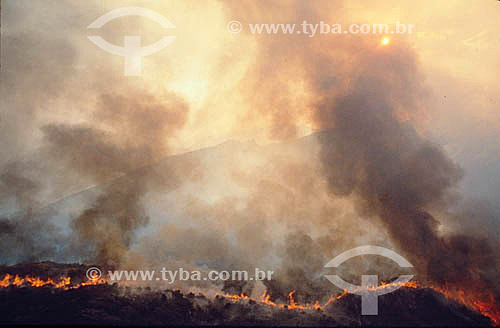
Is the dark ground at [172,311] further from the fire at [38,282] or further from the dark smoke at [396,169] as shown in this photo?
the dark smoke at [396,169]

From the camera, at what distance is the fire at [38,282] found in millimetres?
13866

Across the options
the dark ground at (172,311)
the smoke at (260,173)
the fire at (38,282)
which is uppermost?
the smoke at (260,173)

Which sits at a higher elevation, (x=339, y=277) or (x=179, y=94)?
(x=179, y=94)

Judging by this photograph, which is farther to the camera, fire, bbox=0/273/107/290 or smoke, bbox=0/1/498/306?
smoke, bbox=0/1/498/306

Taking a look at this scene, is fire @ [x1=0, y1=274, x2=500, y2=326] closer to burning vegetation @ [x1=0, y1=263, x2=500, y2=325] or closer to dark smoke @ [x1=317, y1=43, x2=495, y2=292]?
burning vegetation @ [x1=0, y1=263, x2=500, y2=325]

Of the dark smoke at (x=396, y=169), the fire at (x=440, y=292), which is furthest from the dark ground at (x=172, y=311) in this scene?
the dark smoke at (x=396, y=169)

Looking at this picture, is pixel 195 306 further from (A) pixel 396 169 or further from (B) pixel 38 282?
(A) pixel 396 169

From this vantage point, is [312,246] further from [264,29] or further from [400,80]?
[264,29]

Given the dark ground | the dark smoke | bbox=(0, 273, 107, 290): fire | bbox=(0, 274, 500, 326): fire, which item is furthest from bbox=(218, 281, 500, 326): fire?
bbox=(0, 273, 107, 290): fire

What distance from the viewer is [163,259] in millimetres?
15406

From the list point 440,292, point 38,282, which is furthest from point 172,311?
point 440,292

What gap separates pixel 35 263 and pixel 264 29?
19.9 metres

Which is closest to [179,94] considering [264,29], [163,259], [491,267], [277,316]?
[264,29]

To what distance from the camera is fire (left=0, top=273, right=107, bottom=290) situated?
1387 centimetres
